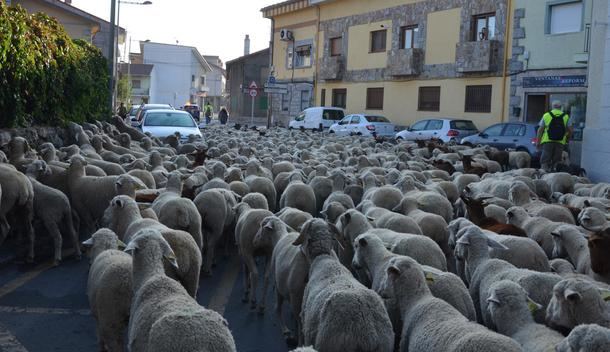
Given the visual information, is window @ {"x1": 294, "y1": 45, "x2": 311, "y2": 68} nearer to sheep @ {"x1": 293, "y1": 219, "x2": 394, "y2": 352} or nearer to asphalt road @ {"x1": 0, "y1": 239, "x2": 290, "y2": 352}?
asphalt road @ {"x1": 0, "y1": 239, "x2": 290, "y2": 352}

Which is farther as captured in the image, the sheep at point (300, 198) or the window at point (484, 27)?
the window at point (484, 27)

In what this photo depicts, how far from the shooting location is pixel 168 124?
2080 cm

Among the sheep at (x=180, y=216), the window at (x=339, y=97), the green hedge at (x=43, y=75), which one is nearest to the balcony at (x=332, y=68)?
the window at (x=339, y=97)

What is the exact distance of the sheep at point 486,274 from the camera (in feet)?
17.8

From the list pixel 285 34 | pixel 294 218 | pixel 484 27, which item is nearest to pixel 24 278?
pixel 294 218

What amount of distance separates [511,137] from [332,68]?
18.7 m

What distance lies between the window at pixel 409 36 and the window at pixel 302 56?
9.50 metres

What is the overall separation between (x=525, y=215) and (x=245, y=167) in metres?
5.88

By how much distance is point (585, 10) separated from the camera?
22.7m

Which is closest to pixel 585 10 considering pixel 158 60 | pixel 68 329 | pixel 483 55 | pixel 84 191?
pixel 483 55

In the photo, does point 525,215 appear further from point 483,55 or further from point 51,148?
point 483,55

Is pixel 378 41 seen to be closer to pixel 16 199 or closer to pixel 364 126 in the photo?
pixel 364 126

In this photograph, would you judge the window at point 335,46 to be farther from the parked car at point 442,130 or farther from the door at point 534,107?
the door at point 534,107

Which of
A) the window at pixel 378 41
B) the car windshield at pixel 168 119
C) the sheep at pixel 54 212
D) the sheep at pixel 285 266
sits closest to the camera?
the sheep at pixel 285 266
